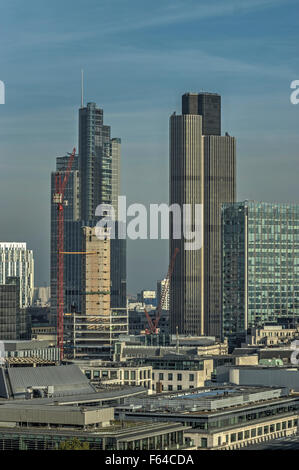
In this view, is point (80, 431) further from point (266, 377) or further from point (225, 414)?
point (266, 377)

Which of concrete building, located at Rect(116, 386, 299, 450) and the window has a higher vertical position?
concrete building, located at Rect(116, 386, 299, 450)

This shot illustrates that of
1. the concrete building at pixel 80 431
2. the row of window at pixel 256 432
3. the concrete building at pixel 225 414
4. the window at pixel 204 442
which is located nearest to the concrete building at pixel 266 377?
the concrete building at pixel 225 414

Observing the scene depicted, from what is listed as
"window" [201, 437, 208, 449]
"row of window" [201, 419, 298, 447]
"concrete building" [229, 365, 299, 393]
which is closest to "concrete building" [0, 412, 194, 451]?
"window" [201, 437, 208, 449]

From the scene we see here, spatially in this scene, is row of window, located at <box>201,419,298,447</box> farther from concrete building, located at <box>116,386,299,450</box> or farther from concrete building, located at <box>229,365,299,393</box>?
concrete building, located at <box>229,365,299,393</box>

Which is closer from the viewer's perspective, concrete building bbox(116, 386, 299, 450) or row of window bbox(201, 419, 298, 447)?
concrete building bbox(116, 386, 299, 450)

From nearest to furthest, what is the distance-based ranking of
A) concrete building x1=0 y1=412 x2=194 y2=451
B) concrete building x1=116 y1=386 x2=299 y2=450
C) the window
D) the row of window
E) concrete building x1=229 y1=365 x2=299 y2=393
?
1. concrete building x1=0 y1=412 x2=194 y2=451
2. the window
3. concrete building x1=116 y1=386 x2=299 y2=450
4. the row of window
5. concrete building x1=229 y1=365 x2=299 y2=393

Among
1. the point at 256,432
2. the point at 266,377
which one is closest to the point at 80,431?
the point at 256,432
